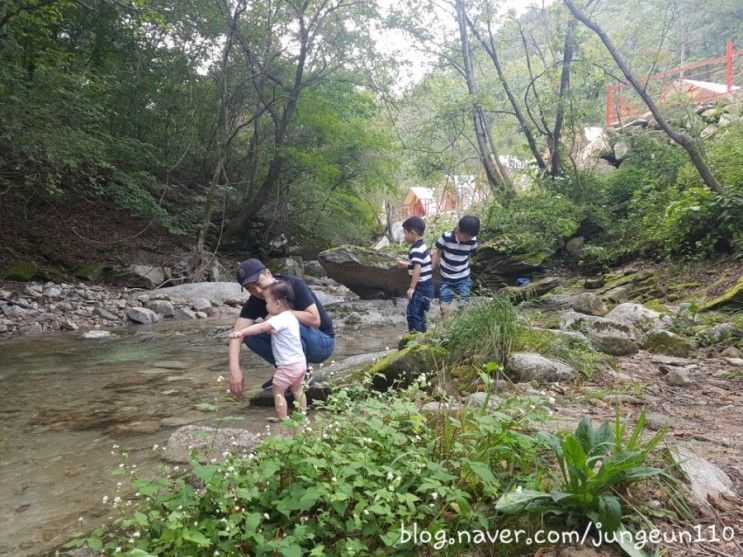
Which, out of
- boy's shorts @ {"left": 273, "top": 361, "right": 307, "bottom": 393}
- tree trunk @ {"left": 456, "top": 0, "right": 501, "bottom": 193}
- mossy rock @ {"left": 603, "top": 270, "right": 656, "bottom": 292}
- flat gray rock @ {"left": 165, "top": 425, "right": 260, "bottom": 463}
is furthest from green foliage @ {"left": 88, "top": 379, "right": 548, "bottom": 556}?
tree trunk @ {"left": 456, "top": 0, "right": 501, "bottom": 193}

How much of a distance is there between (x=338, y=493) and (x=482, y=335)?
259 cm

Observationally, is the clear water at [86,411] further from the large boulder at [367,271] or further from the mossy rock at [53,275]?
the large boulder at [367,271]

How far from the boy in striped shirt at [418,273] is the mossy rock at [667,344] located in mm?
2413

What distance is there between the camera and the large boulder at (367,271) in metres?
12.0

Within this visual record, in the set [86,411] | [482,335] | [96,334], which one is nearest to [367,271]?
[96,334]

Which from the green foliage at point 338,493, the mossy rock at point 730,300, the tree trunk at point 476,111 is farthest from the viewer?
the tree trunk at point 476,111

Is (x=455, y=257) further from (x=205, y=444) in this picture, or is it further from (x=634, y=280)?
(x=634, y=280)

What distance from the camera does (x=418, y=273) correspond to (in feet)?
20.0

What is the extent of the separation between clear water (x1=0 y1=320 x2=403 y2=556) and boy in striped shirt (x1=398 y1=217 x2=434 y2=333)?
4.46 ft

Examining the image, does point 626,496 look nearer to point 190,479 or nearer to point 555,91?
point 190,479

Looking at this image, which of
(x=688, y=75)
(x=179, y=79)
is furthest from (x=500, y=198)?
(x=688, y=75)

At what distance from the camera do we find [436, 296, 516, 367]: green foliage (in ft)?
13.1

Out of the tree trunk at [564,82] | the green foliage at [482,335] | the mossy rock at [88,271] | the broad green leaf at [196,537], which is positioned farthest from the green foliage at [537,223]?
the broad green leaf at [196,537]

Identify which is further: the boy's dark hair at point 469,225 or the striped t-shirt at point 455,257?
the striped t-shirt at point 455,257
